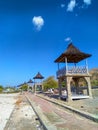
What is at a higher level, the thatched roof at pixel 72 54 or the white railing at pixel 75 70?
the thatched roof at pixel 72 54

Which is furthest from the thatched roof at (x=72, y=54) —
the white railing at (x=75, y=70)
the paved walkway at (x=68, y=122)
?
the paved walkway at (x=68, y=122)

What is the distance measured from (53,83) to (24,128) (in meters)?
45.7

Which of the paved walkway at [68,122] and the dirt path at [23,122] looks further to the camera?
the dirt path at [23,122]

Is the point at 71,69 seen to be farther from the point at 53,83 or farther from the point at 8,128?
the point at 53,83

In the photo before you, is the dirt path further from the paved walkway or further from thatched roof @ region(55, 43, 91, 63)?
thatched roof @ region(55, 43, 91, 63)

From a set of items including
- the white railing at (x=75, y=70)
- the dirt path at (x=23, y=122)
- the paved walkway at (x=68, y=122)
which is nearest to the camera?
the paved walkway at (x=68, y=122)

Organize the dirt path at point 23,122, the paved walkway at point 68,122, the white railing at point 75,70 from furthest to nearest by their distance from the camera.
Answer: the white railing at point 75,70, the dirt path at point 23,122, the paved walkway at point 68,122

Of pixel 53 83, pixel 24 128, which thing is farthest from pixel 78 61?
pixel 53 83

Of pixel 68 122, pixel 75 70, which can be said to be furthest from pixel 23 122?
pixel 75 70

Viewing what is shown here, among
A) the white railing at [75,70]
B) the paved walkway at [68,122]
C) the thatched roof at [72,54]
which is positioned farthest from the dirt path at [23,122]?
the thatched roof at [72,54]

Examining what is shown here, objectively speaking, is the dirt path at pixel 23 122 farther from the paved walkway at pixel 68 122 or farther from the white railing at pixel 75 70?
the white railing at pixel 75 70

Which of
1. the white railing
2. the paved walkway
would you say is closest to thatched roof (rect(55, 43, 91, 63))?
the white railing

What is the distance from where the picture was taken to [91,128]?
626cm

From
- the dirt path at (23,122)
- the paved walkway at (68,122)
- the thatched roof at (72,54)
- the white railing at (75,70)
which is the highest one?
the thatched roof at (72,54)
